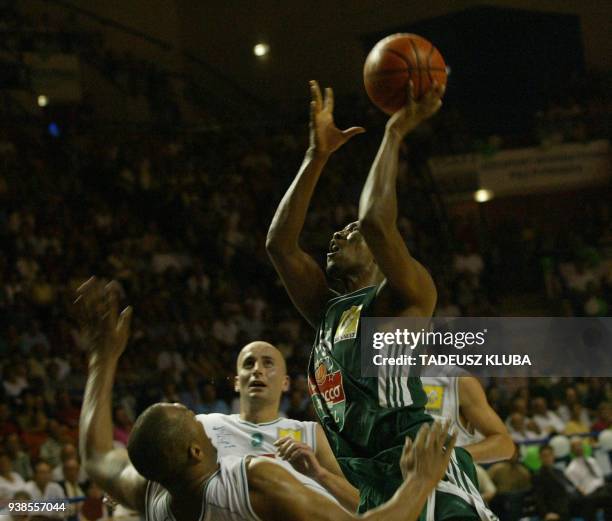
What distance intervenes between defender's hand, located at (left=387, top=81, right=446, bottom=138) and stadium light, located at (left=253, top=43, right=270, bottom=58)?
15.0 m

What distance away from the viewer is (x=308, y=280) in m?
4.21

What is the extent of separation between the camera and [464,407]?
18.0 ft

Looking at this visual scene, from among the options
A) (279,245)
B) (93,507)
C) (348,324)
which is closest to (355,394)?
(348,324)

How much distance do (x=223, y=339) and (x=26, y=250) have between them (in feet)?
7.98

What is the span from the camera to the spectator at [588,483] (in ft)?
29.3

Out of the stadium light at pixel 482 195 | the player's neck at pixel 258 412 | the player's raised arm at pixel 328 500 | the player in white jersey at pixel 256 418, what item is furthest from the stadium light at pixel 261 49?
the player's raised arm at pixel 328 500

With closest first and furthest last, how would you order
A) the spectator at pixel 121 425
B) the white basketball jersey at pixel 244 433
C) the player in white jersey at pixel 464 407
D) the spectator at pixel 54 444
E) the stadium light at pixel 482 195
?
the white basketball jersey at pixel 244 433 → the player in white jersey at pixel 464 407 → the spectator at pixel 54 444 → the spectator at pixel 121 425 → the stadium light at pixel 482 195

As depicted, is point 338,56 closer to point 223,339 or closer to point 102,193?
point 102,193

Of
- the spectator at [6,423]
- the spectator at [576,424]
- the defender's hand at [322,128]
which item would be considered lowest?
the spectator at [6,423]

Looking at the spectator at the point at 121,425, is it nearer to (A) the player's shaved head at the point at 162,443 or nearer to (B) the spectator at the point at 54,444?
(B) the spectator at the point at 54,444

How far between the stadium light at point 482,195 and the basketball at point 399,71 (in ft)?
37.0

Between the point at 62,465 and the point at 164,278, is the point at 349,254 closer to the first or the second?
the point at 62,465

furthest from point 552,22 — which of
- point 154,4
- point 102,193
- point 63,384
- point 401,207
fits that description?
point 63,384

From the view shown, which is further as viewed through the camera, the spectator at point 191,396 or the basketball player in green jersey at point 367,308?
the spectator at point 191,396
